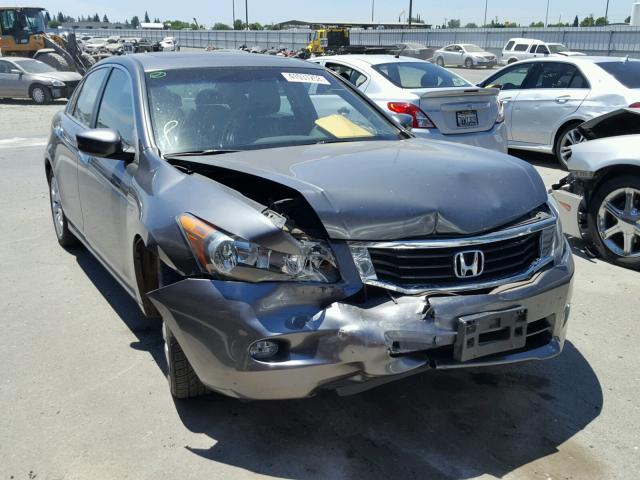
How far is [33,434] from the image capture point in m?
3.21

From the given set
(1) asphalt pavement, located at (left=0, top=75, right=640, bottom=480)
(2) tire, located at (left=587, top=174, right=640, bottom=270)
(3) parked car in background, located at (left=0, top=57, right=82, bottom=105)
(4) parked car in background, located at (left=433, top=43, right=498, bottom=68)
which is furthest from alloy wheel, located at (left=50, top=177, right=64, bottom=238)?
(4) parked car in background, located at (left=433, top=43, right=498, bottom=68)

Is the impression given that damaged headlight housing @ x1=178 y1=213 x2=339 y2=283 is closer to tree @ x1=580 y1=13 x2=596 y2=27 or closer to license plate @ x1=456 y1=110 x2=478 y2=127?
license plate @ x1=456 y1=110 x2=478 y2=127

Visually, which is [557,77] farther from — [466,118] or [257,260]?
[257,260]

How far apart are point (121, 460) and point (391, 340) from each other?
133 cm

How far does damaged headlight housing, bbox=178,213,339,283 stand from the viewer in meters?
2.80

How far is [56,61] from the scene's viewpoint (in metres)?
26.3

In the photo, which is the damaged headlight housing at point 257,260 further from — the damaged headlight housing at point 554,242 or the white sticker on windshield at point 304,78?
the white sticker on windshield at point 304,78

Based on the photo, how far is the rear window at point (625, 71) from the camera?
917 cm

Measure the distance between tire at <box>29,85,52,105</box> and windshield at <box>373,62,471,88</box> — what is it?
50.7 feet

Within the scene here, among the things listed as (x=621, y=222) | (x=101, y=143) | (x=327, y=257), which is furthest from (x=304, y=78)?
(x=621, y=222)

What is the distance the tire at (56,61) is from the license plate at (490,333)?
1037 inches

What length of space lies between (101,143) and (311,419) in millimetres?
1842

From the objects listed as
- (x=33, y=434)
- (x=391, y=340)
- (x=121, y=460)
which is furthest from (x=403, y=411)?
(x=33, y=434)

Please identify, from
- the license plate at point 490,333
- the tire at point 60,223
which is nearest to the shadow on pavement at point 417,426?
the license plate at point 490,333
